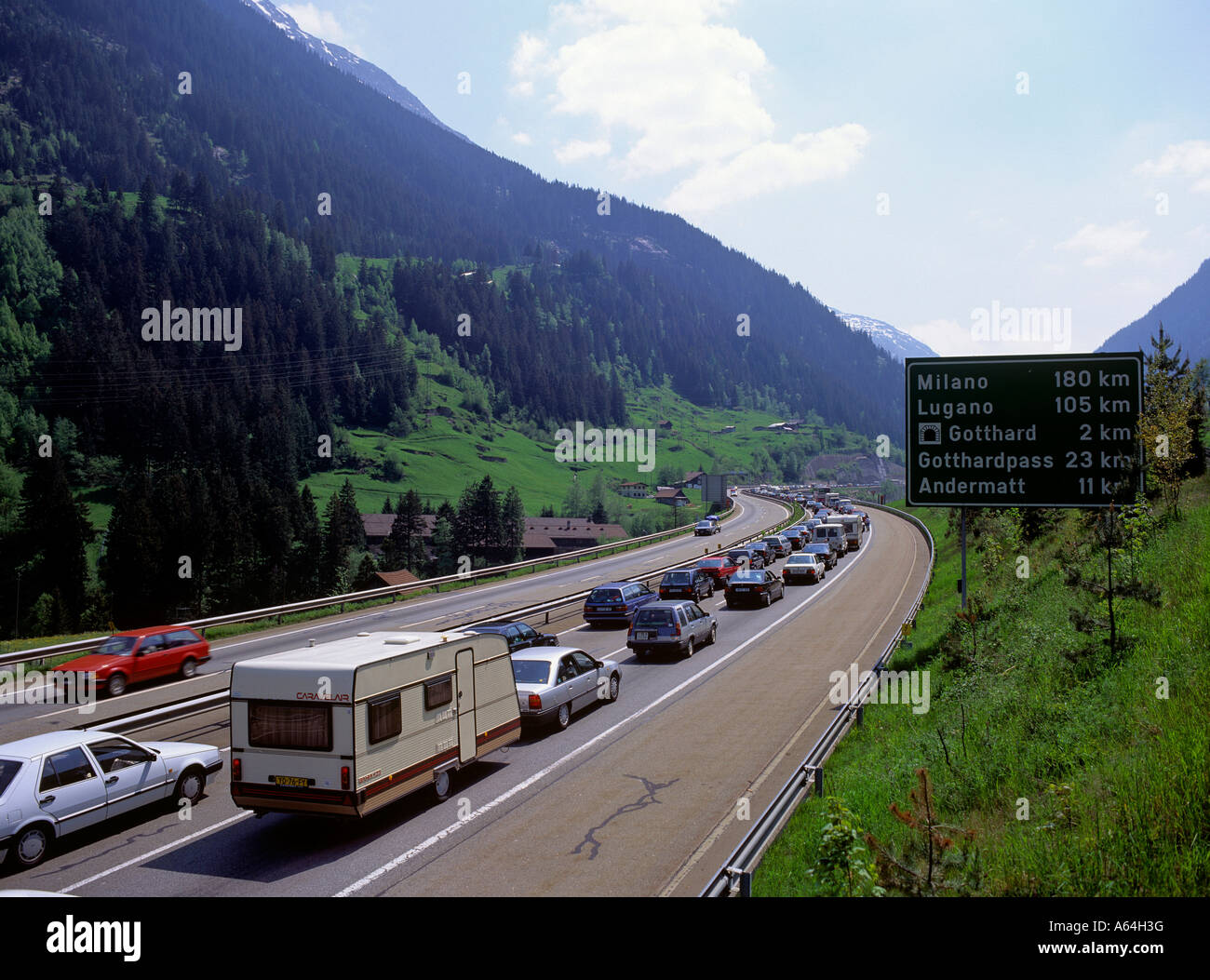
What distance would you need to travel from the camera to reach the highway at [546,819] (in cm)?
937

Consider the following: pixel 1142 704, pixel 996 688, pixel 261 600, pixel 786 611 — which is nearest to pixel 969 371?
pixel 996 688

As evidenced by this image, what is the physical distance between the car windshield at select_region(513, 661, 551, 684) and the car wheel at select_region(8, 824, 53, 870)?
26.4ft

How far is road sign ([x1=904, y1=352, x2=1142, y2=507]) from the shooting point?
55.3ft

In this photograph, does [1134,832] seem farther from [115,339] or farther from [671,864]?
[115,339]

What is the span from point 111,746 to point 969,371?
1836cm

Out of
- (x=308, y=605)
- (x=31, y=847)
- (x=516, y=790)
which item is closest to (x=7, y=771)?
(x=31, y=847)

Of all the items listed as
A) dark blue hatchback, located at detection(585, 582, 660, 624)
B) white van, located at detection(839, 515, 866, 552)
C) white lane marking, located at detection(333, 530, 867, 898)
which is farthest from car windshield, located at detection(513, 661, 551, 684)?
white van, located at detection(839, 515, 866, 552)

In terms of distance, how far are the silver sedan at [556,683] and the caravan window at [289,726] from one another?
5043 mm

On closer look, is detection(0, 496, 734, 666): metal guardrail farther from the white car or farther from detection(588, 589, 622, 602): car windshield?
the white car

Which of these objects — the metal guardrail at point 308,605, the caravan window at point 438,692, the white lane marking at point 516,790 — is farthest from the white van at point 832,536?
the caravan window at point 438,692

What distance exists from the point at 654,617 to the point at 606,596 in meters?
6.21

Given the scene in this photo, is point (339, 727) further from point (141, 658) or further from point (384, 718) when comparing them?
point (141, 658)

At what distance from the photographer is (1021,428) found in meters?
17.6

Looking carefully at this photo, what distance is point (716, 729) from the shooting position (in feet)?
52.2
